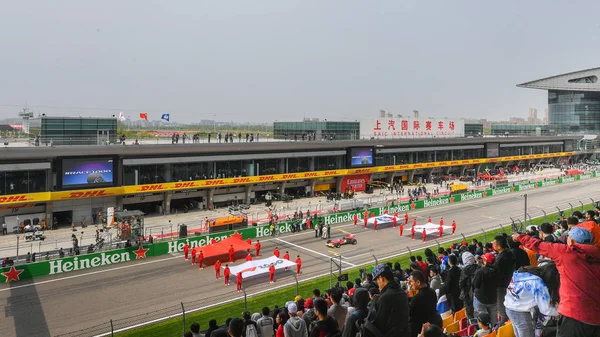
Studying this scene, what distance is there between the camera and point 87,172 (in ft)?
116

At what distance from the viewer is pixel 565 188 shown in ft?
198

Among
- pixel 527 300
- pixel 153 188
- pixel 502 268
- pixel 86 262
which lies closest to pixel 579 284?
pixel 527 300

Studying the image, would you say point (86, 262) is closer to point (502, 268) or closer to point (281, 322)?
point (281, 322)

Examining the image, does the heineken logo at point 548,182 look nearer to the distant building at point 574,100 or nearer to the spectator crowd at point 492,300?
the distant building at point 574,100

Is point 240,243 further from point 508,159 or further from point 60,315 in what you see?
point 508,159

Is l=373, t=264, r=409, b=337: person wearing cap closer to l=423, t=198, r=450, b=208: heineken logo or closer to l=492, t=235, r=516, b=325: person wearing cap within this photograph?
l=492, t=235, r=516, b=325: person wearing cap

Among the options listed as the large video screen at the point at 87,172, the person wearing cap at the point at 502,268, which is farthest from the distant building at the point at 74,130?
the person wearing cap at the point at 502,268

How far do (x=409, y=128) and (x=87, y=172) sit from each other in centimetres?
4507

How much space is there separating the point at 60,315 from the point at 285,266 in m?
10.1

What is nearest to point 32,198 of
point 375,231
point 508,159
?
point 375,231

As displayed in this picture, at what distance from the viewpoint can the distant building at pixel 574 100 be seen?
10988cm

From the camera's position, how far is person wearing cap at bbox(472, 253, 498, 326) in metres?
7.95

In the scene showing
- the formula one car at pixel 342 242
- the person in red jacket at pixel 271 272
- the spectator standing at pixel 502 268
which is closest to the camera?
the spectator standing at pixel 502 268

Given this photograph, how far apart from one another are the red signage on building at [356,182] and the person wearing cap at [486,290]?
150 ft
